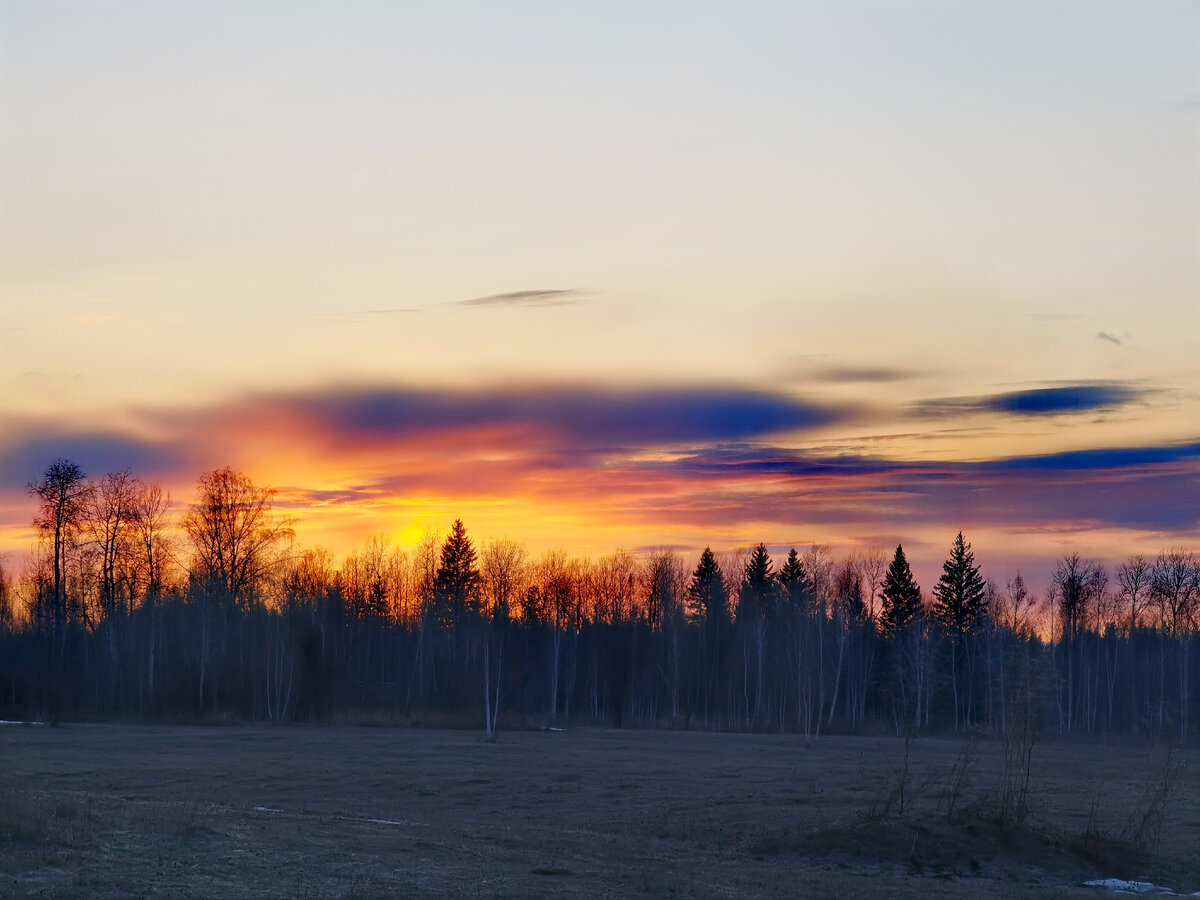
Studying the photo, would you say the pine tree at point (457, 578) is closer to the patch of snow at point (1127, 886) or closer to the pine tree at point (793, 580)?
the pine tree at point (793, 580)

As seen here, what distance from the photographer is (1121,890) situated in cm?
2345

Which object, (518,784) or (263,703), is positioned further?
(263,703)

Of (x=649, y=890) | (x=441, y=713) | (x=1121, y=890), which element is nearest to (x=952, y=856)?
(x=1121, y=890)

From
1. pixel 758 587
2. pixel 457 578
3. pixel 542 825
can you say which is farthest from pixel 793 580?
pixel 542 825

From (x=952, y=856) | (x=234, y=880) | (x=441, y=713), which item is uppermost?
(x=234, y=880)

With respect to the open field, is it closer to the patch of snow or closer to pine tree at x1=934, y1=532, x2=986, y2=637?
the patch of snow

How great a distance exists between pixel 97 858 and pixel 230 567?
238 feet

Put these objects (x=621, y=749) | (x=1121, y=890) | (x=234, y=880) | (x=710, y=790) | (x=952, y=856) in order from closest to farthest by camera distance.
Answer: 1. (x=234, y=880)
2. (x=1121, y=890)
3. (x=952, y=856)
4. (x=710, y=790)
5. (x=621, y=749)

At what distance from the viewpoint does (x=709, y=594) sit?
11475 cm

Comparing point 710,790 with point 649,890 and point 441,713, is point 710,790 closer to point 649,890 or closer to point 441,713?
point 649,890

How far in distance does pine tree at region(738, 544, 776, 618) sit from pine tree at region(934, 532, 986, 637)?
1773 centimetres

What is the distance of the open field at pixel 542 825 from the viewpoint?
19.2m

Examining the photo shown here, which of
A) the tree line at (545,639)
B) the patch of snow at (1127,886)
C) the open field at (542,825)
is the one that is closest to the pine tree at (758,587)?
the tree line at (545,639)

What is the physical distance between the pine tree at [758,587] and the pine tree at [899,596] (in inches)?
472
